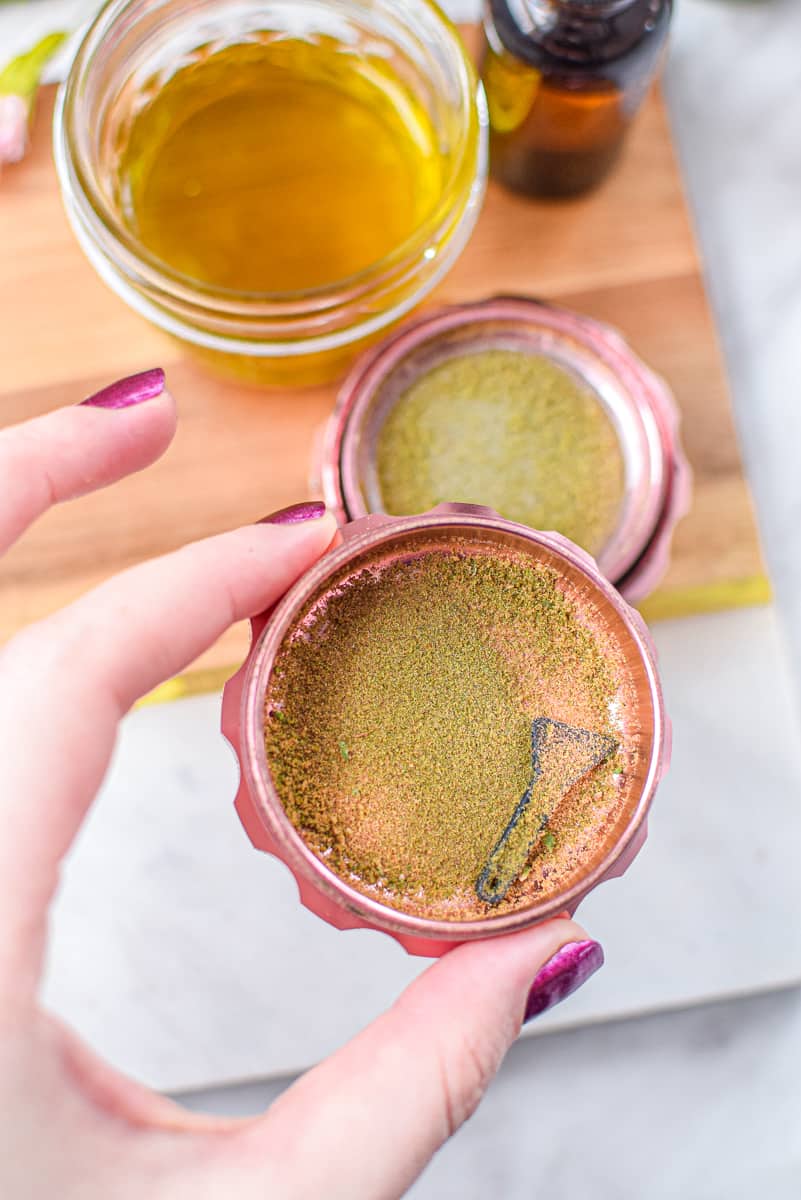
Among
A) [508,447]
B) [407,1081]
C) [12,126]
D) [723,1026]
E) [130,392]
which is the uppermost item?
[12,126]

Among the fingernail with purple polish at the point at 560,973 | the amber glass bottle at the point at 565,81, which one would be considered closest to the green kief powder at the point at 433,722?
the fingernail with purple polish at the point at 560,973

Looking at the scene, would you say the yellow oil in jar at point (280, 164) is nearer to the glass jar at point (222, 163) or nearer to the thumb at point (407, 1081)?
the glass jar at point (222, 163)

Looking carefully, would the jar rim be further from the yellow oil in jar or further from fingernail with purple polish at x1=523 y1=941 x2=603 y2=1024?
fingernail with purple polish at x1=523 y1=941 x2=603 y2=1024

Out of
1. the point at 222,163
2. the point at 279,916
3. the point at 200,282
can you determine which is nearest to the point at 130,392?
the point at 200,282

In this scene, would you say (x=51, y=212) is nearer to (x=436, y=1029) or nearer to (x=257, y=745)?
(x=257, y=745)

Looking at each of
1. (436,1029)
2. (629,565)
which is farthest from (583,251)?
(436,1029)

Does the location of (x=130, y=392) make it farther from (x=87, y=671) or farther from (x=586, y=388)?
(x=586, y=388)

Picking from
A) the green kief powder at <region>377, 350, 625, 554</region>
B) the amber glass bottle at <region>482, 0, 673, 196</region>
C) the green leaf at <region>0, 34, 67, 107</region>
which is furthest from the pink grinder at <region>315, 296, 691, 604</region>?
the green leaf at <region>0, 34, 67, 107</region>
